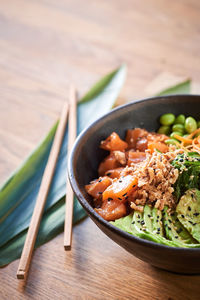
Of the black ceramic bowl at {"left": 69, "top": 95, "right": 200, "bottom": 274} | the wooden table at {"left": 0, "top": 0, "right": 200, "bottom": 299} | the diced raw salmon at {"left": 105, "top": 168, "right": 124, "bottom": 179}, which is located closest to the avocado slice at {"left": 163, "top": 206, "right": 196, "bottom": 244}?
the black ceramic bowl at {"left": 69, "top": 95, "right": 200, "bottom": 274}

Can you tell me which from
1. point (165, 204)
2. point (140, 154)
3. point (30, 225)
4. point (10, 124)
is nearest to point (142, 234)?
point (165, 204)

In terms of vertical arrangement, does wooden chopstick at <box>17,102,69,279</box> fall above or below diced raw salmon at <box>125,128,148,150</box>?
below

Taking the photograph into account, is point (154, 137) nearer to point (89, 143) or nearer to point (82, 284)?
point (89, 143)

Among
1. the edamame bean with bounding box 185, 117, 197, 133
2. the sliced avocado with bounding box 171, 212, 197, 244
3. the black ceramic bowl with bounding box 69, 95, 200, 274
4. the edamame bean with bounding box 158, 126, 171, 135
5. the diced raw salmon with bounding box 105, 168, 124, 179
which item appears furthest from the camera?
the edamame bean with bounding box 158, 126, 171, 135

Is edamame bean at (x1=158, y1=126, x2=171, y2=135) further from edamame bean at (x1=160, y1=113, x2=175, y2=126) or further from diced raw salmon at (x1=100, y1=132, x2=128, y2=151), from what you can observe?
diced raw salmon at (x1=100, y1=132, x2=128, y2=151)

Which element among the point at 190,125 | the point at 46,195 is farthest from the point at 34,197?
the point at 190,125

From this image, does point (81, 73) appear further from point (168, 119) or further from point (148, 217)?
point (148, 217)
